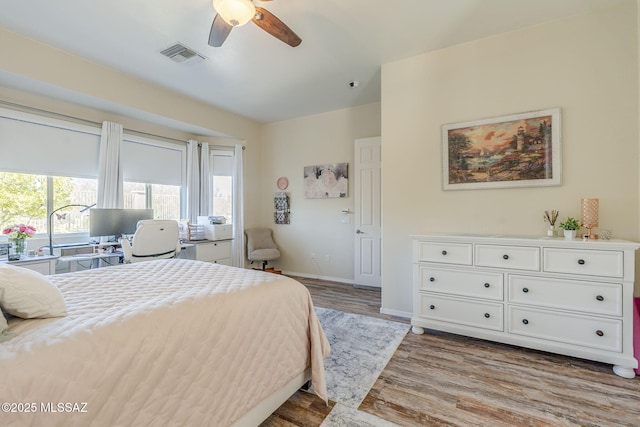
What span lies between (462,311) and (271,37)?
122 inches

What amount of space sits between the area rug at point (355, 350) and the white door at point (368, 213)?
1.19 m

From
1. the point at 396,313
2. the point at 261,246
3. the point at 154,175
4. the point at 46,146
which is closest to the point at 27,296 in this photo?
the point at 396,313

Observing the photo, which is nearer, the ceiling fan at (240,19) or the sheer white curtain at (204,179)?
the ceiling fan at (240,19)

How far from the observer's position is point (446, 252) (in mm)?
2596

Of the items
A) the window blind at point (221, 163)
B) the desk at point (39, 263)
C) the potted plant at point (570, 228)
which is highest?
the window blind at point (221, 163)

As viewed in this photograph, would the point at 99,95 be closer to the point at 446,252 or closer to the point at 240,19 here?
the point at 240,19

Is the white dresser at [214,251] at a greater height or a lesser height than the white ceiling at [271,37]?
lesser

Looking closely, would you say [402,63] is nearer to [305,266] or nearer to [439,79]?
[439,79]

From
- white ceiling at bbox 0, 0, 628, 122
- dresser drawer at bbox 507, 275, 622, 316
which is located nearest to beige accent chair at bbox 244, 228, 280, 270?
white ceiling at bbox 0, 0, 628, 122

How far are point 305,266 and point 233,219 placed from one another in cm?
154

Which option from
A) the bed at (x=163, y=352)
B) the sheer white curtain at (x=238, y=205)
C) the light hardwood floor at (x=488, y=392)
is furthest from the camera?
the sheer white curtain at (x=238, y=205)

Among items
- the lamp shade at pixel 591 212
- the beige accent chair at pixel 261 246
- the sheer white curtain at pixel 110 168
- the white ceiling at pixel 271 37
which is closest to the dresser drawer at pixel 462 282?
the lamp shade at pixel 591 212

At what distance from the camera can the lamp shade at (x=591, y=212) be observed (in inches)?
88.7

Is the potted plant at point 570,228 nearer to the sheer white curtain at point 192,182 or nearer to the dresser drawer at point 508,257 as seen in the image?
the dresser drawer at point 508,257
